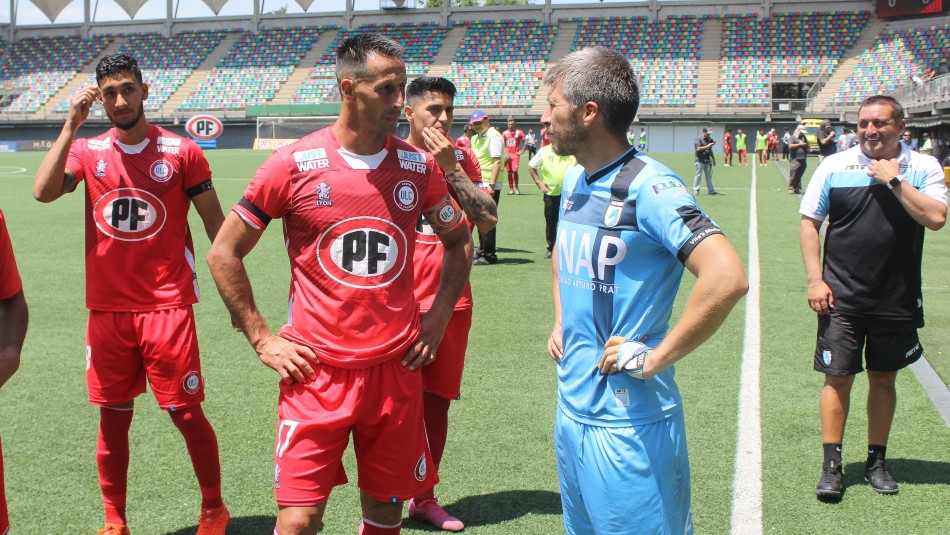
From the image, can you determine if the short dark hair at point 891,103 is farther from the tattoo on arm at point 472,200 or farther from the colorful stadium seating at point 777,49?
the colorful stadium seating at point 777,49

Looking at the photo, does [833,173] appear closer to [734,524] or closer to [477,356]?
[734,524]

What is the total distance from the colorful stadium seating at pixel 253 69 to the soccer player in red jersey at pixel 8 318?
2273 inches

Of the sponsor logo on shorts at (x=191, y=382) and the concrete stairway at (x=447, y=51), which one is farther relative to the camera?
the concrete stairway at (x=447, y=51)

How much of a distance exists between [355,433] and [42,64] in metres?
73.1

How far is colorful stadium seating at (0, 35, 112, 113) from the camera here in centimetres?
6275

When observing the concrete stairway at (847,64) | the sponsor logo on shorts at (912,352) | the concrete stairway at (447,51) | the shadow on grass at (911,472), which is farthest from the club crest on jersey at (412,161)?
the concrete stairway at (447,51)

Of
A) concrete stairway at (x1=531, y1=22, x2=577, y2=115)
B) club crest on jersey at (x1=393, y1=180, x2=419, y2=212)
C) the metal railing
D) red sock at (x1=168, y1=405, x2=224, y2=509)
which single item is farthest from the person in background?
concrete stairway at (x1=531, y1=22, x2=577, y2=115)

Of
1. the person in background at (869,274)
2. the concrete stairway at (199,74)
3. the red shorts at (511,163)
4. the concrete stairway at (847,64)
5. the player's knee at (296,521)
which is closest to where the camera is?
the player's knee at (296,521)

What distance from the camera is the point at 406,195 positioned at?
3336 mm

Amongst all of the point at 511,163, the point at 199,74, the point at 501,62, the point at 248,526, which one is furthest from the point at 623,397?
the point at 199,74

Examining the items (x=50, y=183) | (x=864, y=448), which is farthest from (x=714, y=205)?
(x=50, y=183)

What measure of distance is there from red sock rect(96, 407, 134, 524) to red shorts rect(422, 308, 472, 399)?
4.89 ft

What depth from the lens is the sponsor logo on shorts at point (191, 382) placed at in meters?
4.13

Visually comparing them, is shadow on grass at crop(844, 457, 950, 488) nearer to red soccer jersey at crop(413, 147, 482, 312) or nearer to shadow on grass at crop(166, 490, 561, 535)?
shadow on grass at crop(166, 490, 561, 535)
